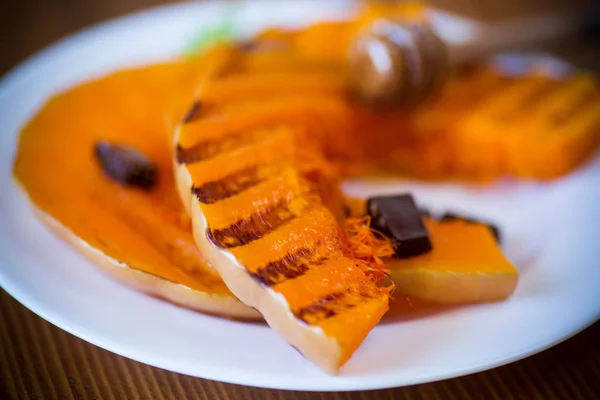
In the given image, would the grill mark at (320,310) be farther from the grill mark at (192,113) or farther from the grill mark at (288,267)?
the grill mark at (192,113)

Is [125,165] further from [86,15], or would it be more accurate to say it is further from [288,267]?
[86,15]

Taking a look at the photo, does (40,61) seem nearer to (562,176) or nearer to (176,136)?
(176,136)

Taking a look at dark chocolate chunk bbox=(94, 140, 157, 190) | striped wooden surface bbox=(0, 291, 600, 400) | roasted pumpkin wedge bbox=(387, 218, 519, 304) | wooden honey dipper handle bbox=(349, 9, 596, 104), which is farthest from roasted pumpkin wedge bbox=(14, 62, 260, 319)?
wooden honey dipper handle bbox=(349, 9, 596, 104)

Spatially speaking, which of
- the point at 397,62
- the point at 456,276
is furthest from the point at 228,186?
the point at 397,62

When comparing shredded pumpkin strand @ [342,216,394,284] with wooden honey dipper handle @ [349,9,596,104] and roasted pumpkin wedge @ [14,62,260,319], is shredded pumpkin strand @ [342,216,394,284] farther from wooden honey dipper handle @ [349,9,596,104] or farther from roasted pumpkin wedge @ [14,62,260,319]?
wooden honey dipper handle @ [349,9,596,104]

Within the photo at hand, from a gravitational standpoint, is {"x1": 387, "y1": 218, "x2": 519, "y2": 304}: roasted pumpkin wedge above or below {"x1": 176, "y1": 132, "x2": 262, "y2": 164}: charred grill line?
below

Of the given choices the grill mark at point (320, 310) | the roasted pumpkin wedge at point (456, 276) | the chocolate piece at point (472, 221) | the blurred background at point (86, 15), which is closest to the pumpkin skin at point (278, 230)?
the grill mark at point (320, 310)

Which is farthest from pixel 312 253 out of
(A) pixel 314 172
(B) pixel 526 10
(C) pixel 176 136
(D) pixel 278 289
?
(B) pixel 526 10
